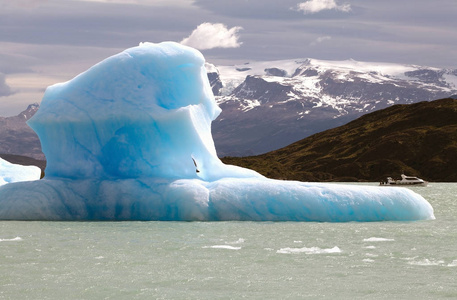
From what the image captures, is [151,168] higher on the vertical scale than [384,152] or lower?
higher

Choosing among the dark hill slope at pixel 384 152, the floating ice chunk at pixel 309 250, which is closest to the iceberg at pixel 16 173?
the floating ice chunk at pixel 309 250

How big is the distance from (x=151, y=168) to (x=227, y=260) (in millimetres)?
9952

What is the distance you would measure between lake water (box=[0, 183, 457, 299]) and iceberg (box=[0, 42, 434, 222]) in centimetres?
69

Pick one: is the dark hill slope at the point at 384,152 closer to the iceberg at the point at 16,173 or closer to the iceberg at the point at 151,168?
the iceberg at the point at 16,173

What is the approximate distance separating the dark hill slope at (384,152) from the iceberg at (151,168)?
9479 cm

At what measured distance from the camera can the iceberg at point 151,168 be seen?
24031 millimetres

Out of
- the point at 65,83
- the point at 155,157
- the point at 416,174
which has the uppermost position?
the point at 65,83

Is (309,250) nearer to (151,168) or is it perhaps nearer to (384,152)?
(151,168)

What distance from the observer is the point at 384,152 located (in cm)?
13975

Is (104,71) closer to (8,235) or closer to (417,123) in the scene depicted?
(8,235)

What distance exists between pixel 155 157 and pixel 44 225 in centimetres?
459

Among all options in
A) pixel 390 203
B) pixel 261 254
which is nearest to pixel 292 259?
pixel 261 254

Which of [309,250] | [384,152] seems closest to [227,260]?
[309,250]

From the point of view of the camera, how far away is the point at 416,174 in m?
126
